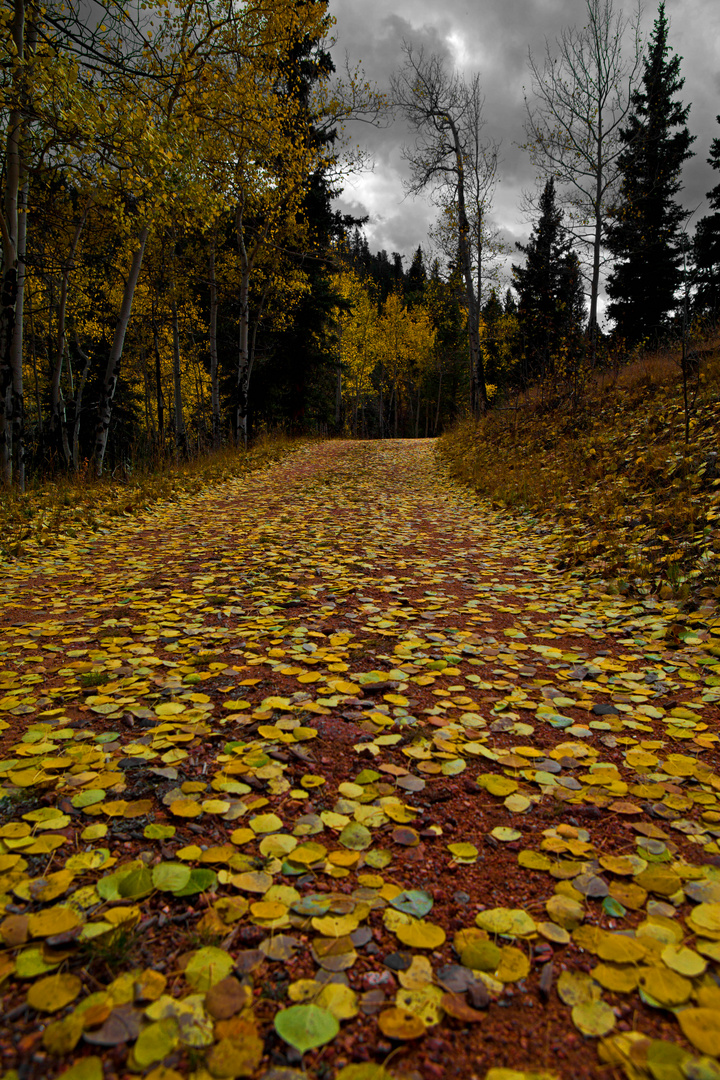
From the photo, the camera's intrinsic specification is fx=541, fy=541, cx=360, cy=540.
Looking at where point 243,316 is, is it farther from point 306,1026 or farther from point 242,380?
point 306,1026

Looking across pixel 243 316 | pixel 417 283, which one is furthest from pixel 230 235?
→ pixel 417 283

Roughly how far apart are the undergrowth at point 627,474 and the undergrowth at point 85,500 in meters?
4.79

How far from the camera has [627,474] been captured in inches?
234

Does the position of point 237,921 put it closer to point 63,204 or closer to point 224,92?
point 224,92

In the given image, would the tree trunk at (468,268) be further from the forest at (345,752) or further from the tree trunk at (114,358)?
the tree trunk at (114,358)

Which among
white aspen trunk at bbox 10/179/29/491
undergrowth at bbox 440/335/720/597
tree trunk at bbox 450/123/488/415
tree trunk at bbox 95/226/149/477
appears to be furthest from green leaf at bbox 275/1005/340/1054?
tree trunk at bbox 450/123/488/415

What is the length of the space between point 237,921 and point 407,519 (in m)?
5.80

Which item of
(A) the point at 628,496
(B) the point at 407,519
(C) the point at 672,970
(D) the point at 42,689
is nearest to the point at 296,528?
(B) the point at 407,519

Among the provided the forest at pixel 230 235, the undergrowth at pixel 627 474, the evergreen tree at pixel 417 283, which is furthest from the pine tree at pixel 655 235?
the evergreen tree at pixel 417 283

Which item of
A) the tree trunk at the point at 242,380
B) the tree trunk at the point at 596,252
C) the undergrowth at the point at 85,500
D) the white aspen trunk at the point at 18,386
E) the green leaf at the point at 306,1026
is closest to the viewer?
the green leaf at the point at 306,1026

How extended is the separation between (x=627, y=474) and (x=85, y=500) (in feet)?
21.3

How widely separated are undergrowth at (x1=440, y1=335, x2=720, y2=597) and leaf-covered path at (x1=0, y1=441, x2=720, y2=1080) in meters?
0.79

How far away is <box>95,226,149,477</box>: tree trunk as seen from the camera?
8742 millimetres

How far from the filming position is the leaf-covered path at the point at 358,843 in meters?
1.01
